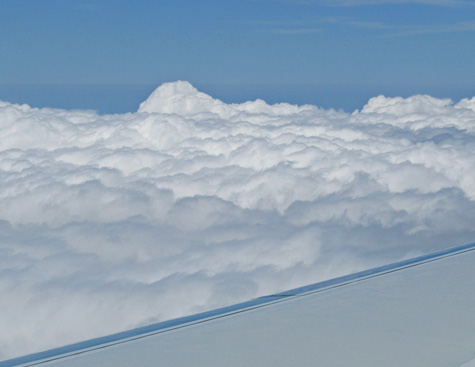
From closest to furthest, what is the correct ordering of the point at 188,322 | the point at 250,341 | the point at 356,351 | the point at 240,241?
the point at 356,351, the point at 250,341, the point at 188,322, the point at 240,241

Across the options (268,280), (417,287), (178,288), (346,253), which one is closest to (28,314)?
(178,288)

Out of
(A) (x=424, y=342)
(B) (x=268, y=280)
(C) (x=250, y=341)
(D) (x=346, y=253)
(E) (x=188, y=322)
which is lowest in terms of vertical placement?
(A) (x=424, y=342)

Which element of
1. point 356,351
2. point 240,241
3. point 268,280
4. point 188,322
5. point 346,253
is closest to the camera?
point 356,351

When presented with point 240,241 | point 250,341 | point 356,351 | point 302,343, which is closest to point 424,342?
point 356,351

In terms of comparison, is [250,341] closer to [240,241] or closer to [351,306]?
[351,306]

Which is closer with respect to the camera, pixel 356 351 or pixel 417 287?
pixel 356 351

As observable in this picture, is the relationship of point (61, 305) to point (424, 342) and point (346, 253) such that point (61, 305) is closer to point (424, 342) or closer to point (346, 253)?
point (346, 253)

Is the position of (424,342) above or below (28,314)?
below
